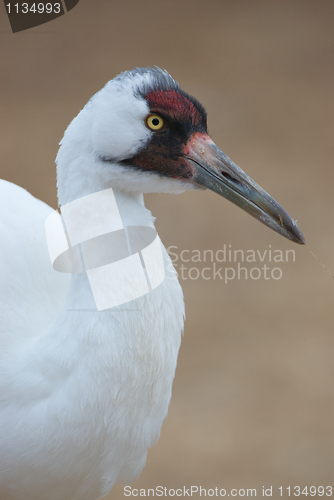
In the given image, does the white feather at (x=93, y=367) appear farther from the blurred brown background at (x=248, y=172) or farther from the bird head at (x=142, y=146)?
the blurred brown background at (x=248, y=172)

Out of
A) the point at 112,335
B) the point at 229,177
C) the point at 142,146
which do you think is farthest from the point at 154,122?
the point at 112,335

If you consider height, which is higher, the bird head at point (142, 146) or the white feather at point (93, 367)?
the bird head at point (142, 146)

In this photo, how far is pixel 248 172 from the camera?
434cm

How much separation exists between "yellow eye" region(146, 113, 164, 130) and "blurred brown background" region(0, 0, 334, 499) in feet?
6.59

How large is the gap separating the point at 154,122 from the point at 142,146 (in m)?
0.07

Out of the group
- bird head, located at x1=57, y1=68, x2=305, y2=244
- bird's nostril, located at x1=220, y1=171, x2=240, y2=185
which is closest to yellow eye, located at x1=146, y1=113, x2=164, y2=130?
bird head, located at x1=57, y1=68, x2=305, y2=244

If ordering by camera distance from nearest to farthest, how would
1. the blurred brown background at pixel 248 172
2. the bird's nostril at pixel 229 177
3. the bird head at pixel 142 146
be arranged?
the bird head at pixel 142 146, the bird's nostril at pixel 229 177, the blurred brown background at pixel 248 172

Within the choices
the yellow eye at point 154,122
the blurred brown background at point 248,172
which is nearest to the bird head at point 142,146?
the yellow eye at point 154,122

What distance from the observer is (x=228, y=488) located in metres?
2.75

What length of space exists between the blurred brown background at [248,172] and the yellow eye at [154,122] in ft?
6.59

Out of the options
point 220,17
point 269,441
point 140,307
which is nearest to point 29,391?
point 140,307

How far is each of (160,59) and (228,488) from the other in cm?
371

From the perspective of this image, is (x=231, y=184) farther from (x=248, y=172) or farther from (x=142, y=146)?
(x=248, y=172)

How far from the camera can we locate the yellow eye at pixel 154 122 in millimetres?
1350
